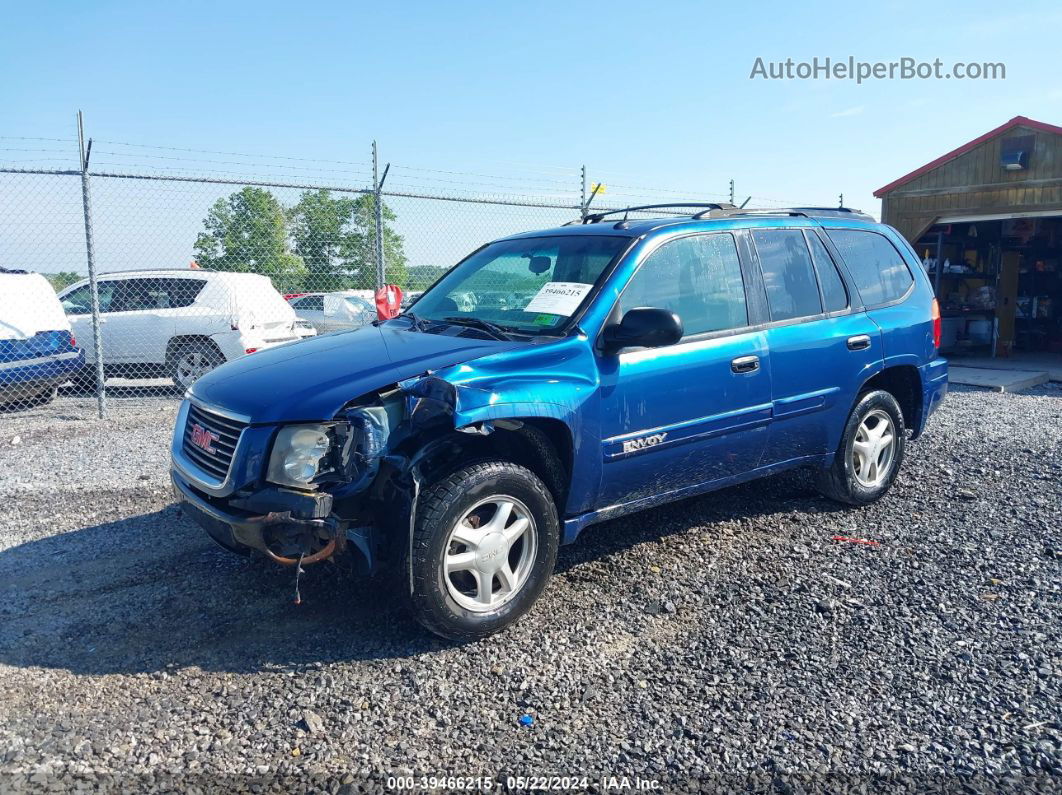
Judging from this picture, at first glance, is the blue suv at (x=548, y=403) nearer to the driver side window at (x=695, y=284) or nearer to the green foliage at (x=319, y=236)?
the driver side window at (x=695, y=284)

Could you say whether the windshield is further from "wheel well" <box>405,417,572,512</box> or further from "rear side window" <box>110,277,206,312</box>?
"rear side window" <box>110,277,206,312</box>

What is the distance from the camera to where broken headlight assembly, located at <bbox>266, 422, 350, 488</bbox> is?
3418 millimetres

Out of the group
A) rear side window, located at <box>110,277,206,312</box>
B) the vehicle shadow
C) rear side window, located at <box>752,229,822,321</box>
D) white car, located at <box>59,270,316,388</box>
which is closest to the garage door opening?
rear side window, located at <box>752,229,822,321</box>

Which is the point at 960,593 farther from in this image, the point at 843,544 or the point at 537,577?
the point at 537,577

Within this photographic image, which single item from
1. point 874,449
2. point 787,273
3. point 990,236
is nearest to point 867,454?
point 874,449

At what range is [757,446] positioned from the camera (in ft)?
15.3

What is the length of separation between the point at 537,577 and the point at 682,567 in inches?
42.8

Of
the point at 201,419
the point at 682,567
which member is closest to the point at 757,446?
the point at 682,567

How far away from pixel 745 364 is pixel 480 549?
1.86 meters

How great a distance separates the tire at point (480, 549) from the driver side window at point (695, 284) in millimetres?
1143

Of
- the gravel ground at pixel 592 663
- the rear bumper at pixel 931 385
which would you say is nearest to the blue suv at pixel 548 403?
Answer: the rear bumper at pixel 931 385

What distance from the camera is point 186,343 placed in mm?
10750

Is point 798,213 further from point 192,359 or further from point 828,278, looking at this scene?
point 192,359

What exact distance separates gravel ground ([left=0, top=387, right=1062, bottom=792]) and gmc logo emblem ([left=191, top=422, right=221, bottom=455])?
31.2 inches
